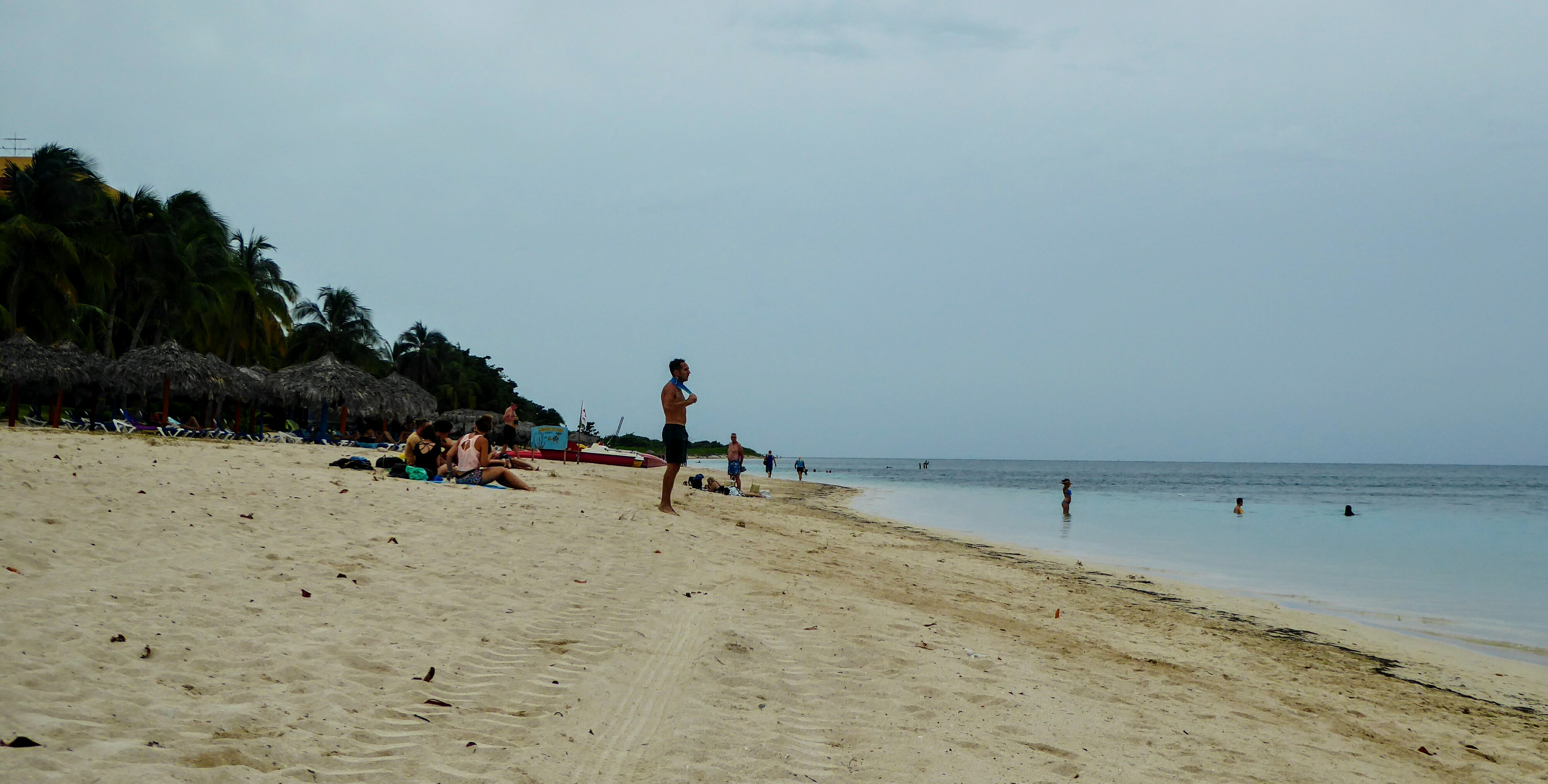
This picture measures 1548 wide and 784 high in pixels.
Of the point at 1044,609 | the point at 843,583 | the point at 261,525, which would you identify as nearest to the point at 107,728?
the point at 261,525

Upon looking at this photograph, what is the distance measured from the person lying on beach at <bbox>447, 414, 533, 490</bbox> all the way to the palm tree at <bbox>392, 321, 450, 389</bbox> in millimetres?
48522

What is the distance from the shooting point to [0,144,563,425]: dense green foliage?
24.8m

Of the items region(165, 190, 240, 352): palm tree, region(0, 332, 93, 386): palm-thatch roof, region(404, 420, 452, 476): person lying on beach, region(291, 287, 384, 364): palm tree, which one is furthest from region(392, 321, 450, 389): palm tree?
region(404, 420, 452, 476): person lying on beach

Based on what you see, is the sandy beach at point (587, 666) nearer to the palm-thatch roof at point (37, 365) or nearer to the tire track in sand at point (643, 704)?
the tire track in sand at point (643, 704)

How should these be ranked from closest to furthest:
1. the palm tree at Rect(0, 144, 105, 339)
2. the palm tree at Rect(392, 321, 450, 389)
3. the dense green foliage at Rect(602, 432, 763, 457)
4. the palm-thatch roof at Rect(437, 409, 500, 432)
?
1. the palm tree at Rect(0, 144, 105, 339)
2. the palm-thatch roof at Rect(437, 409, 500, 432)
3. the palm tree at Rect(392, 321, 450, 389)
4. the dense green foliage at Rect(602, 432, 763, 457)

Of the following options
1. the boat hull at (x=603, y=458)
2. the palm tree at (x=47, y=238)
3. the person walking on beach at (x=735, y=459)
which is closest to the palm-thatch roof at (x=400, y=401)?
the boat hull at (x=603, y=458)

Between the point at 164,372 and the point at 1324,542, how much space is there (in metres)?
28.6

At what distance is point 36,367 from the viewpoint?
20.1 meters

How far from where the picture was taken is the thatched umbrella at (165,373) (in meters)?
21.5

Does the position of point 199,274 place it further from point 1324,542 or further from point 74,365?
point 1324,542

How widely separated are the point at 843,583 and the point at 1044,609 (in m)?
2.04

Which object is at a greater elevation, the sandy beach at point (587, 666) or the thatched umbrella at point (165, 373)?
the thatched umbrella at point (165, 373)

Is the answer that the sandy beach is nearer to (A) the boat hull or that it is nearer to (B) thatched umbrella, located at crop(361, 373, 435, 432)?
(B) thatched umbrella, located at crop(361, 373, 435, 432)

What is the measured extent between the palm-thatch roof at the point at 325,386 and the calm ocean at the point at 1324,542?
1660cm
